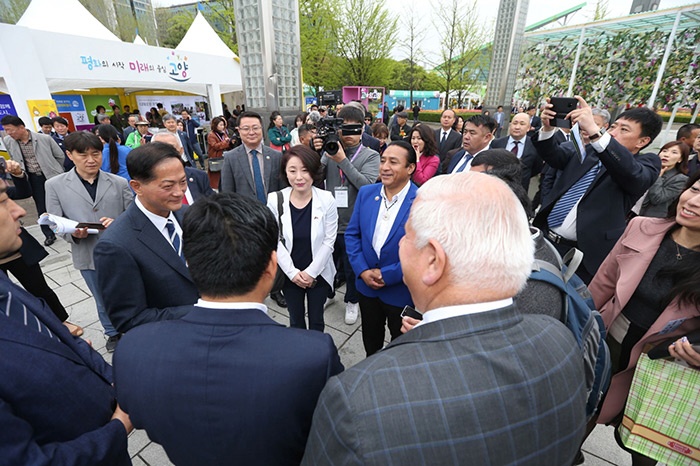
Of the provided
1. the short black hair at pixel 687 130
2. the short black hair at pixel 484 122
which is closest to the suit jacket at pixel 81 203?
the short black hair at pixel 484 122

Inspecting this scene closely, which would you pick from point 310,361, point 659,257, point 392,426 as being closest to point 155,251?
point 310,361

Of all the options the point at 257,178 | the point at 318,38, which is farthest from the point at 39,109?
the point at 318,38

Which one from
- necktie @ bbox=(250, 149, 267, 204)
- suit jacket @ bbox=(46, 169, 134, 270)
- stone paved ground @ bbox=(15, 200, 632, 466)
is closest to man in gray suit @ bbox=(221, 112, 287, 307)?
necktie @ bbox=(250, 149, 267, 204)

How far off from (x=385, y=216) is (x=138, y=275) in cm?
155

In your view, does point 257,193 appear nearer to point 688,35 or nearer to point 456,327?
point 456,327

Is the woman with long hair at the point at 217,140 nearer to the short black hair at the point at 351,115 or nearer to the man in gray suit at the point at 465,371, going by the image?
the short black hair at the point at 351,115

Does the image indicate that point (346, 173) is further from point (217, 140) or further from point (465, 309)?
point (217, 140)

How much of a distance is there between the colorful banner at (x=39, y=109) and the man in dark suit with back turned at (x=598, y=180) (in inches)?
432

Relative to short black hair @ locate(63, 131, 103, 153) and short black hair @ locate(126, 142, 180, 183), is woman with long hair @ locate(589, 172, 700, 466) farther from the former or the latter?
short black hair @ locate(63, 131, 103, 153)

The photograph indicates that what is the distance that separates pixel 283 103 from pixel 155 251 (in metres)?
7.16

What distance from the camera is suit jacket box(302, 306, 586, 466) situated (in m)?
0.69

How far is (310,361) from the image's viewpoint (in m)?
0.91

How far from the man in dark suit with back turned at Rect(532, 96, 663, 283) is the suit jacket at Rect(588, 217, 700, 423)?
63 cm

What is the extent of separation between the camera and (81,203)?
271 cm
